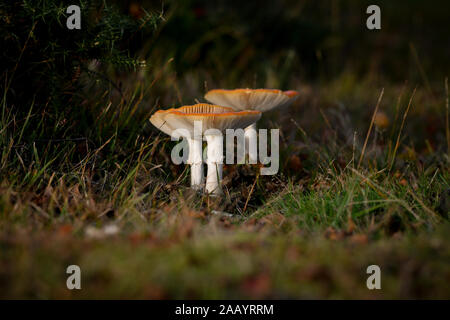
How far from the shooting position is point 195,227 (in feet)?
7.11

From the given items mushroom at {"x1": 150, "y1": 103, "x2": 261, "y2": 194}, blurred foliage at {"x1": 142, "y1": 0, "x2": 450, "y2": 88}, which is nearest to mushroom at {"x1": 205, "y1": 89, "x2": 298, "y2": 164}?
mushroom at {"x1": 150, "y1": 103, "x2": 261, "y2": 194}

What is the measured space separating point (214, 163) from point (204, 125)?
1.22ft

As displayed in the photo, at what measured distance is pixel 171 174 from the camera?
11.3 ft

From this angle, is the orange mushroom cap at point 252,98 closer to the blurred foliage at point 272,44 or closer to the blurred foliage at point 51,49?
the blurred foliage at point 51,49

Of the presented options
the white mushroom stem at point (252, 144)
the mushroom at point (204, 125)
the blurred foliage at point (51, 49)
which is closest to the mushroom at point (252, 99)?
the white mushroom stem at point (252, 144)

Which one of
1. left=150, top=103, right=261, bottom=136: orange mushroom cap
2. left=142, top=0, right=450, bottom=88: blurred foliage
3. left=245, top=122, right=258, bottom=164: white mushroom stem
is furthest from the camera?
left=142, top=0, right=450, bottom=88: blurred foliage

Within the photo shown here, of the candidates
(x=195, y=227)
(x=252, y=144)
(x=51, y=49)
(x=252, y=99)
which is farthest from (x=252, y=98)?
(x=51, y=49)

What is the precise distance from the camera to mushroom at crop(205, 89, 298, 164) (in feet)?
10.4

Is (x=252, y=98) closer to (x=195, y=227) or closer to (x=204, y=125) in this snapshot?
(x=204, y=125)

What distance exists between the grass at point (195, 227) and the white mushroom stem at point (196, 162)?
0.42 ft

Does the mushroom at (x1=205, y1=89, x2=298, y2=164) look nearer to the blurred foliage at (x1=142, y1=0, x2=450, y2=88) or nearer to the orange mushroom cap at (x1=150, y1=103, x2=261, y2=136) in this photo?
the orange mushroom cap at (x1=150, y1=103, x2=261, y2=136)

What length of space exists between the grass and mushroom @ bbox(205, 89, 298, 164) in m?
0.27

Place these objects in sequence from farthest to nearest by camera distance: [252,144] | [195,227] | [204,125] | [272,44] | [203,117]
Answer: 1. [272,44]
2. [252,144]
3. [204,125]
4. [203,117]
5. [195,227]
